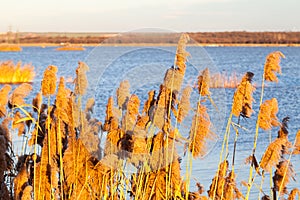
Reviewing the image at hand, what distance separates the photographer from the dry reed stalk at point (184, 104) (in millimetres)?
4133

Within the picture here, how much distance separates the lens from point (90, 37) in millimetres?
75750

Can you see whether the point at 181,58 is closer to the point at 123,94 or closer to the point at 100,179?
the point at 123,94

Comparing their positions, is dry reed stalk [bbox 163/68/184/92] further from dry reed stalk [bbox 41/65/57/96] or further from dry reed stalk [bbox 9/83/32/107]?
dry reed stalk [bbox 9/83/32/107]

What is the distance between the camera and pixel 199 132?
4.23 meters

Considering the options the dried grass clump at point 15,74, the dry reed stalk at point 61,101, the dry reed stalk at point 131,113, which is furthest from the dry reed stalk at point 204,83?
the dried grass clump at point 15,74

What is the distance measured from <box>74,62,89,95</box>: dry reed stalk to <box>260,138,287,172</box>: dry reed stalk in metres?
1.24

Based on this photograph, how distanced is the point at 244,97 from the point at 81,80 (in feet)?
3.44

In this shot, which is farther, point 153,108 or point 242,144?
point 242,144

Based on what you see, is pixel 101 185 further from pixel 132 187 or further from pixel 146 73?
pixel 146 73

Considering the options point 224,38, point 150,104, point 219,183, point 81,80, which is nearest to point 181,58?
point 150,104

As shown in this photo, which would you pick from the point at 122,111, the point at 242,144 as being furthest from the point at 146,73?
the point at 242,144

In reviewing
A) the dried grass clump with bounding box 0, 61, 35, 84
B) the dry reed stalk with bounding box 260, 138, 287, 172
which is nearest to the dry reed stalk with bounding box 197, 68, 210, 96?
the dry reed stalk with bounding box 260, 138, 287, 172

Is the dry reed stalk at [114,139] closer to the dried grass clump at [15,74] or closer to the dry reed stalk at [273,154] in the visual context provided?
the dry reed stalk at [273,154]

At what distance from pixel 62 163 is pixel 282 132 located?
1429 millimetres
